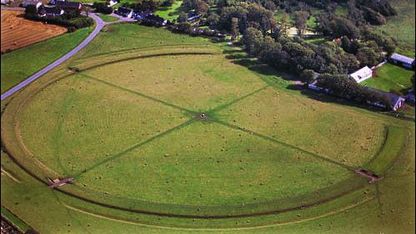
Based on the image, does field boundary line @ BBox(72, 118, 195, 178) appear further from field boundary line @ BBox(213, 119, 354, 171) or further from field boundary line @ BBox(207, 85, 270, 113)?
field boundary line @ BBox(213, 119, 354, 171)

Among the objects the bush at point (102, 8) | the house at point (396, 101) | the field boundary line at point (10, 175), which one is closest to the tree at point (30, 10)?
the bush at point (102, 8)

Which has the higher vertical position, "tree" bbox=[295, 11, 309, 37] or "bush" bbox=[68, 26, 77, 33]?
"bush" bbox=[68, 26, 77, 33]

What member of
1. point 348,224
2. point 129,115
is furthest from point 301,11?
point 348,224

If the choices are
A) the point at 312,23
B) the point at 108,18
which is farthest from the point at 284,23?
the point at 108,18

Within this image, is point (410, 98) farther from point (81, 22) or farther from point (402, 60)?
point (81, 22)

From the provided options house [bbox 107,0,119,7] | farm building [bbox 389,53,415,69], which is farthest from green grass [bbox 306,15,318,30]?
house [bbox 107,0,119,7]

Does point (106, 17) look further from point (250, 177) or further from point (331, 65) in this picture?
point (250, 177)

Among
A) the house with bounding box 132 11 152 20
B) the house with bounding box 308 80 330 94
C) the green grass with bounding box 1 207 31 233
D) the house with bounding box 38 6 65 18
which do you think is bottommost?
the green grass with bounding box 1 207 31 233
